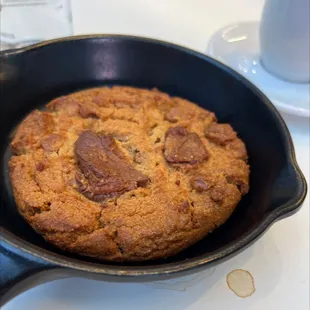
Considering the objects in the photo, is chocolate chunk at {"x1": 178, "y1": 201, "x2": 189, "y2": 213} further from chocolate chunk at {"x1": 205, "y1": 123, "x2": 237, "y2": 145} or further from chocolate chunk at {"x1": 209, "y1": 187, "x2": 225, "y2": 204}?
chocolate chunk at {"x1": 205, "y1": 123, "x2": 237, "y2": 145}

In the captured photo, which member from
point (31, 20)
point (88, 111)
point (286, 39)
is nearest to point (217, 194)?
point (88, 111)

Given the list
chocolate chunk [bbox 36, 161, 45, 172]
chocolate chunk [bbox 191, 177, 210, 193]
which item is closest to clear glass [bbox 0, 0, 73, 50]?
chocolate chunk [bbox 36, 161, 45, 172]

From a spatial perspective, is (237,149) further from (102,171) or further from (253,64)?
(253,64)

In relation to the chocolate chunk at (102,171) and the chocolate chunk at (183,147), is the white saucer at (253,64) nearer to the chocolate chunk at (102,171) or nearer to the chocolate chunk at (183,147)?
the chocolate chunk at (183,147)

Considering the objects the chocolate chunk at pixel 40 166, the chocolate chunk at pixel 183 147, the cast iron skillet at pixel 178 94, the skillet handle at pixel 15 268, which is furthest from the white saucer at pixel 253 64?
the skillet handle at pixel 15 268

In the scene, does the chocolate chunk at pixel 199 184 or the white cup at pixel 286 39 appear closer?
the chocolate chunk at pixel 199 184

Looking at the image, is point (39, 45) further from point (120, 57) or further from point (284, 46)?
point (284, 46)

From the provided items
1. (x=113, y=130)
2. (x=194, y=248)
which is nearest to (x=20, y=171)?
(x=113, y=130)

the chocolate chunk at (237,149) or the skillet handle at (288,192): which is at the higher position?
the skillet handle at (288,192)
